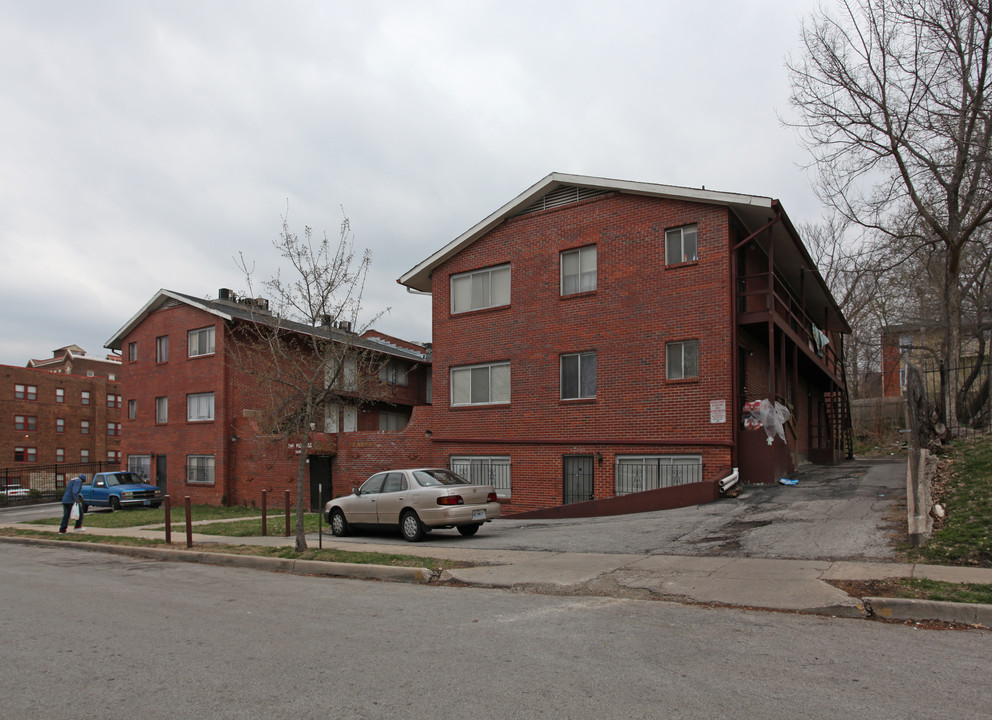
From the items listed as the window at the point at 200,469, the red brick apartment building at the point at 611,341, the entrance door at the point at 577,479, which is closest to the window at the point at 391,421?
the window at the point at 200,469

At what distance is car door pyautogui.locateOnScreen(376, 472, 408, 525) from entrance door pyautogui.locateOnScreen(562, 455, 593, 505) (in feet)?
20.1

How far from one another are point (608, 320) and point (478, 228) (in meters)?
5.17

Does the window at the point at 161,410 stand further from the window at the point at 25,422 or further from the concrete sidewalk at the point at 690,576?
the window at the point at 25,422

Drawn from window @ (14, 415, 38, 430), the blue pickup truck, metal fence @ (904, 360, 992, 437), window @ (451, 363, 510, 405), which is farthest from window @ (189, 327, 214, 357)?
window @ (14, 415, 38, 430)

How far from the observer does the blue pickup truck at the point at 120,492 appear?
28.4 metres

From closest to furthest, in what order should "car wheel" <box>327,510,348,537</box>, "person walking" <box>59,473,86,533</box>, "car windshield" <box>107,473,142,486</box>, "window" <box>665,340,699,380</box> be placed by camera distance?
Answer: "car wheel" <box>327,510,348,537</box>
"window" <box>665,340,699,380</box>
"person walking" <box>59,473,86,533</box>
"car windshield" <box>107,473,142,486</box>

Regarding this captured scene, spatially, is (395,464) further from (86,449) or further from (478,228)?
(86,449)

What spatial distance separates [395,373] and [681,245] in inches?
811

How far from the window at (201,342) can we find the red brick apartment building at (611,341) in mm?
11313

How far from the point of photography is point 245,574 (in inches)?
466

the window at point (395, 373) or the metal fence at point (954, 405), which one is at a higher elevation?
the window at point (395, 373)

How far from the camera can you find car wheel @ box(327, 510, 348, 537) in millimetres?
15594

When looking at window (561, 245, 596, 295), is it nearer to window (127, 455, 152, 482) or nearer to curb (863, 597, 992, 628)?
curb (863, 597, 992, 628)

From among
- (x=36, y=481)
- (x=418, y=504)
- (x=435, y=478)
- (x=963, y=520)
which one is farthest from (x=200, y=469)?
(x=36, y=481)
